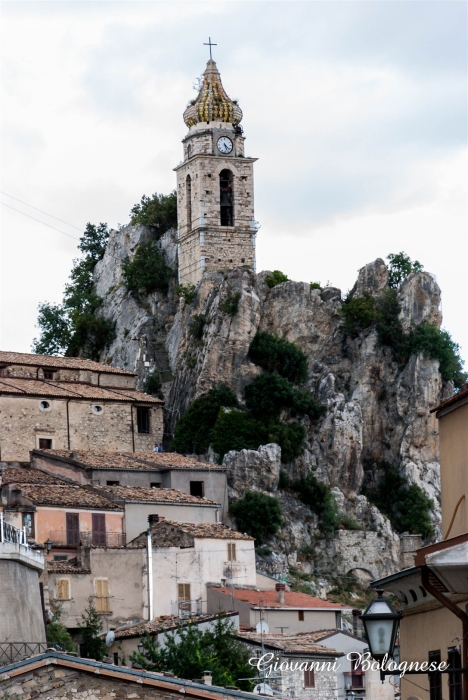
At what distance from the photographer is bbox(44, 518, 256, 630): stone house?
197 ft

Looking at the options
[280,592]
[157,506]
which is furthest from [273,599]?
[157,506]

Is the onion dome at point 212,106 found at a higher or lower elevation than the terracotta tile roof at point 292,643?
higher

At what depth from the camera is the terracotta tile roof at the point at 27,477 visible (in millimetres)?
66812

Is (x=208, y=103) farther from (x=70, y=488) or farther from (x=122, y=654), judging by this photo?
(x=122, y=654)

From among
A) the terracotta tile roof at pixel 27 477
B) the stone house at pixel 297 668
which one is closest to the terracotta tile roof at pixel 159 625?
the stone house at pixel 297 668

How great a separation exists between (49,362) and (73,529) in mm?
17964

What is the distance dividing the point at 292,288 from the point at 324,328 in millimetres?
2973

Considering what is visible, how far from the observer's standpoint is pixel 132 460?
73688 millimetres

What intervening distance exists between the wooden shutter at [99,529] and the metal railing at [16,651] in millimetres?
22438

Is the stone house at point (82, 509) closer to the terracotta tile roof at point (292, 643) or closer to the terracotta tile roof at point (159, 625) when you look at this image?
the terracotta tile roof at point (159, 625)

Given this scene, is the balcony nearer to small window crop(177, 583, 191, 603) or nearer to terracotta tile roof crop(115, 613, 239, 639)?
terracotta tile roof crop(115, 613, 239, 639)

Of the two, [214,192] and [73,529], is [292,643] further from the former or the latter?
[214,192]

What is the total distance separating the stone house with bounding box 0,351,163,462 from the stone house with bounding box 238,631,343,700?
21.8 metres

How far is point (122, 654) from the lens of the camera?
56.4 meters
